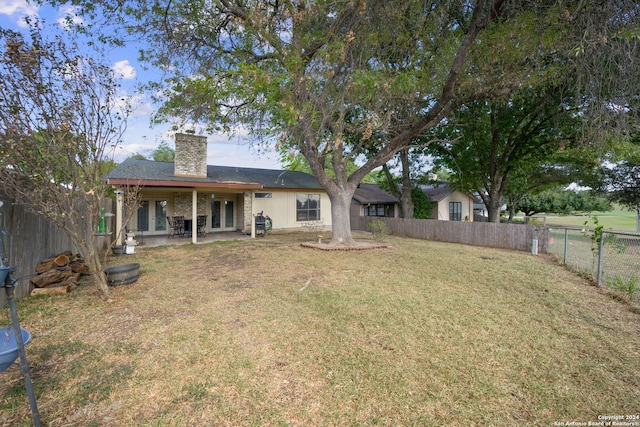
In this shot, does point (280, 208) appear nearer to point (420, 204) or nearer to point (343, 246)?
point (343, 246)

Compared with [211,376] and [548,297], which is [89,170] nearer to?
[211,376]

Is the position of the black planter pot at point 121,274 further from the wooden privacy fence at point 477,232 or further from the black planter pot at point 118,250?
the wooden privacy fence at point 477,232

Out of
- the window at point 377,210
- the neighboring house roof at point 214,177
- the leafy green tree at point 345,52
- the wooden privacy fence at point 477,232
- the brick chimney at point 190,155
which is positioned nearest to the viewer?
the leafy green tree at point 345,52

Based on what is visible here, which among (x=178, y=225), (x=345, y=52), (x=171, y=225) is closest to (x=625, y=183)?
(x=345, y=52)

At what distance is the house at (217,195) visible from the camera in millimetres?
12344

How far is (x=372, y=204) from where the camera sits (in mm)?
21672

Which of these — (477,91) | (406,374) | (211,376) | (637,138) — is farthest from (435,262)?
(637,138)

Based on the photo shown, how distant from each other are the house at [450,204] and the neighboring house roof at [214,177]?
9.87 m

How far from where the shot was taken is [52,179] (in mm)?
4590

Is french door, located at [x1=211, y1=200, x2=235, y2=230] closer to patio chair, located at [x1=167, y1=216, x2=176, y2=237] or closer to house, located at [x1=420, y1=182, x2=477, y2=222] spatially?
patio chair, located at [x1=167, y1=216, x2=176, y2=237]

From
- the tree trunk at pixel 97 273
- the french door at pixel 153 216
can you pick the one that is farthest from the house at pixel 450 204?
the tree trunk at pixel 97 273

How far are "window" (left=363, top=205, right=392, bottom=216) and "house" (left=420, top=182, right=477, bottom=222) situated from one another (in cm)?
311

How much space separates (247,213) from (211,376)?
12.6 meters

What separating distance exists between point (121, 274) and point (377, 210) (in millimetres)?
18350
